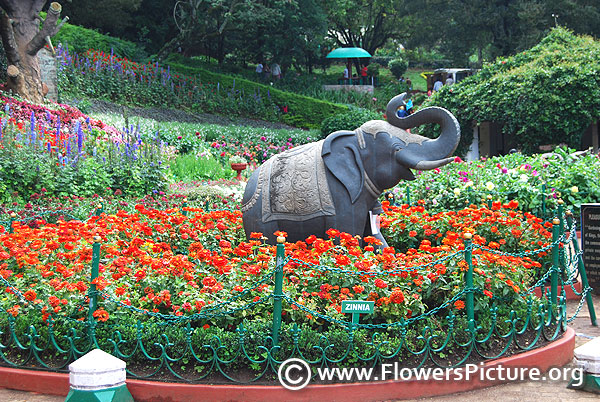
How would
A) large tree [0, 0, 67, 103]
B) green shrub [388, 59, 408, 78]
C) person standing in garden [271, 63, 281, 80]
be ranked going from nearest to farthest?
1. large tree [0, 0, 67, 103]
2. person standing in garden [271, 63, 281, 80]
3. green shrub [388, 59, 408, 78]

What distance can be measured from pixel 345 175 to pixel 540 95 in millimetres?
11742

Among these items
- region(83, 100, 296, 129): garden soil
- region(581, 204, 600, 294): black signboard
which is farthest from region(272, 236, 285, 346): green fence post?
region(83, 100, 296, 129): garden soil

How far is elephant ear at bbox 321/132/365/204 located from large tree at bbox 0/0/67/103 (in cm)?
1048

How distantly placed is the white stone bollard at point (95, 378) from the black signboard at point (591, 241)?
606cm

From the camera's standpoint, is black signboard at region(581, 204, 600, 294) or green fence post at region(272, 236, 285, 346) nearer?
green fence post at region(272, 236, 285, 346)

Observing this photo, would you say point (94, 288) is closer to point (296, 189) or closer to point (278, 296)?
point (278, 296)

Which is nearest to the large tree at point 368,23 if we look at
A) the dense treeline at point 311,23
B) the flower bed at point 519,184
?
the dense treeline at point 311,23

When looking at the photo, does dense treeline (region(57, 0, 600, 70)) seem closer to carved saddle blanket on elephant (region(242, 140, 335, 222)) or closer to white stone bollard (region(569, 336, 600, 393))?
carved saddle blanket on elephant (region(242, 140, 335, 222))

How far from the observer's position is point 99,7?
27078 millimetres

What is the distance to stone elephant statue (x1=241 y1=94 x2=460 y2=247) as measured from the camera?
664 cm

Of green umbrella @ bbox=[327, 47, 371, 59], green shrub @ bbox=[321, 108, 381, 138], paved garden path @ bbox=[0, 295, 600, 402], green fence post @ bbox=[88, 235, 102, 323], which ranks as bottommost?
paved garden path @ bbox=[0, 295, 600, 402]

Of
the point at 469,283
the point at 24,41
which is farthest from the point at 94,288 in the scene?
the point at 24,41

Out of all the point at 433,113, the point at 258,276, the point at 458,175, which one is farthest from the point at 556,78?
the point at 258,276

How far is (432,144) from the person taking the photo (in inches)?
264
